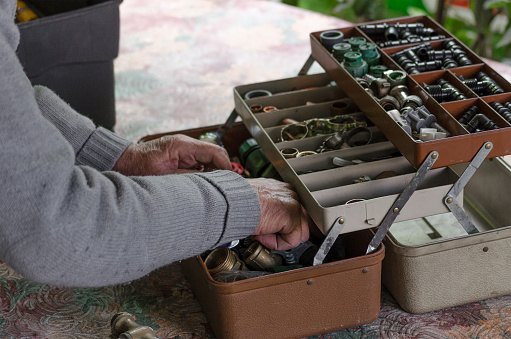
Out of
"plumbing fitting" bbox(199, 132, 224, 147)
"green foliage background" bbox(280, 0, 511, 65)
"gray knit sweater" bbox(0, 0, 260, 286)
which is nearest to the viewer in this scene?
"gray knit sweater" bbox(0, 0, 260, 286)

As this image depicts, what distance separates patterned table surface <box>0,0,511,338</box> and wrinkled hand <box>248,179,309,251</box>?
18 centimetres

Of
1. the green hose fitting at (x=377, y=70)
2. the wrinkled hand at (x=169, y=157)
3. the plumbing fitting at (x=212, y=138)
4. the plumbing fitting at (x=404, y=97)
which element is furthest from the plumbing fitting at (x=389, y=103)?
the plumbing fitting at (x=212, y=138)

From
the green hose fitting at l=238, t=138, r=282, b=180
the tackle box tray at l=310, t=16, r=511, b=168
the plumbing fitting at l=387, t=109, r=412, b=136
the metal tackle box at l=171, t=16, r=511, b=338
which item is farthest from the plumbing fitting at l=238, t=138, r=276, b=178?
the plumbing fitting at l=387, t=109, r=412, b=136

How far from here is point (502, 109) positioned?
1.19 metres

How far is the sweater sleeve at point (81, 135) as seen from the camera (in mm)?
1319

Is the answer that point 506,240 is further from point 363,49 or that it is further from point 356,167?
point 363,49

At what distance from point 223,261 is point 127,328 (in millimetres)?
203

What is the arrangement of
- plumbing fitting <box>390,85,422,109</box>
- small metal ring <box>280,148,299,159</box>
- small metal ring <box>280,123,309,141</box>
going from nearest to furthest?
plumbing fitting <box>390,85,422,109</box> → small metal ring <box>280,148,299,159</box> → small metal ring <box>280,123,309,141</box>

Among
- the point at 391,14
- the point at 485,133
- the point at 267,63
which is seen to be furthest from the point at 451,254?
the point at 391,14

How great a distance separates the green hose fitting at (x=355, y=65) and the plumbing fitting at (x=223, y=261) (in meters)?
0.49

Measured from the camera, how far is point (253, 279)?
1.07 m

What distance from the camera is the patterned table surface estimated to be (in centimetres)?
117

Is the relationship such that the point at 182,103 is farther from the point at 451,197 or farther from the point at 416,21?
the point at 451,197

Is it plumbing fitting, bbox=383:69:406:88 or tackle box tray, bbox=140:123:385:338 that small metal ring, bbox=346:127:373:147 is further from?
tackle box tray, bbox=140:123:385:338
